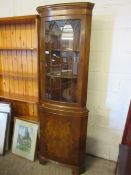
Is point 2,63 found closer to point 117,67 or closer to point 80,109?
point 80,109

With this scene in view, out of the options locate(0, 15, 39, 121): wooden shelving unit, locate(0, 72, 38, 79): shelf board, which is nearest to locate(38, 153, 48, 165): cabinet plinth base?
locate(0, 15, 39, 121): wooden shelving unit

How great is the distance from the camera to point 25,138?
2.34 m

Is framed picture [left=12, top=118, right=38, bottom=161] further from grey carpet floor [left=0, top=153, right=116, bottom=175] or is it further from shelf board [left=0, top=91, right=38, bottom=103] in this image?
shelf board [left=0, top=91, right=38, bottom=103]

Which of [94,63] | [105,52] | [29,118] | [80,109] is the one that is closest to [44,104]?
[80,109]

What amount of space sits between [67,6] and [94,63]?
2.55ft

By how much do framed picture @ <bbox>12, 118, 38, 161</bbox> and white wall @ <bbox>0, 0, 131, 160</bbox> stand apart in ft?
2.59

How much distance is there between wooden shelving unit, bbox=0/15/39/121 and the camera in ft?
7.54

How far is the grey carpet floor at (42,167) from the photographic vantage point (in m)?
2.04

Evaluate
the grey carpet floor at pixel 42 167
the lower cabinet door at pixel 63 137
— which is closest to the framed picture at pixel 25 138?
the grey carpet floor at pixel 42 167

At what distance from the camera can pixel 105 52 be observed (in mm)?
2014

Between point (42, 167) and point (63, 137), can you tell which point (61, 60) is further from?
point (42, 167)

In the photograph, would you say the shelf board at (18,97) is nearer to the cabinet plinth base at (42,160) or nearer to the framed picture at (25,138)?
the framed picture at (25,138)

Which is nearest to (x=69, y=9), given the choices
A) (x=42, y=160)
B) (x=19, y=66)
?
(x=19, y=66)

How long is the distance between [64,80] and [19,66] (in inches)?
36.8
